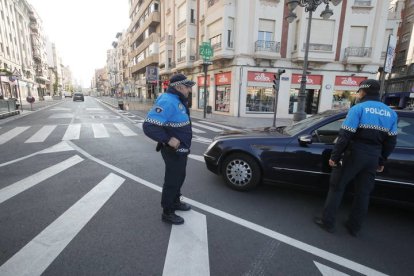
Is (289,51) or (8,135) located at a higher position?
(289,51)

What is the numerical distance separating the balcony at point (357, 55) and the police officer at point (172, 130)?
66.7 feet

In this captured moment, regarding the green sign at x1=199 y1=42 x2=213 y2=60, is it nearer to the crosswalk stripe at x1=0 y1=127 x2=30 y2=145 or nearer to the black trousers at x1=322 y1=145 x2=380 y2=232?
the crosswalk stripe at x1=0 y1=127 x2=30 y2=145

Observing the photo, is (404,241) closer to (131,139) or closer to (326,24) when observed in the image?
(131,139)

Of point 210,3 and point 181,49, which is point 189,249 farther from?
point 181,49

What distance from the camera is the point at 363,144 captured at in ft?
9.16

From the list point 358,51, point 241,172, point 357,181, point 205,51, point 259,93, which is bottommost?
point 241,172

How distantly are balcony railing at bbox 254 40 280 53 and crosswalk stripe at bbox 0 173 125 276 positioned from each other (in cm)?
1728

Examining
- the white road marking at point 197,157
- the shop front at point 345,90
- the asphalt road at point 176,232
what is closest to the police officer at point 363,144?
the asphalt road at point 176,232

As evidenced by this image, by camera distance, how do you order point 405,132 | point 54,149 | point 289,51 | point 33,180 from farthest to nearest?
1. point 289,51
2. point 54,149
3. point 33,180
4. point 405,132

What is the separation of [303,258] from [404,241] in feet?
4.74

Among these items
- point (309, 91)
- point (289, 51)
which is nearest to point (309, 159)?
point (289, 51)

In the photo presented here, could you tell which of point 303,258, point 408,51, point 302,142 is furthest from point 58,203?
point 408,51

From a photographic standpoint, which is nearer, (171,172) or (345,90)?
(171,172)

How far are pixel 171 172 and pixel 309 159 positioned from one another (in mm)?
2128
